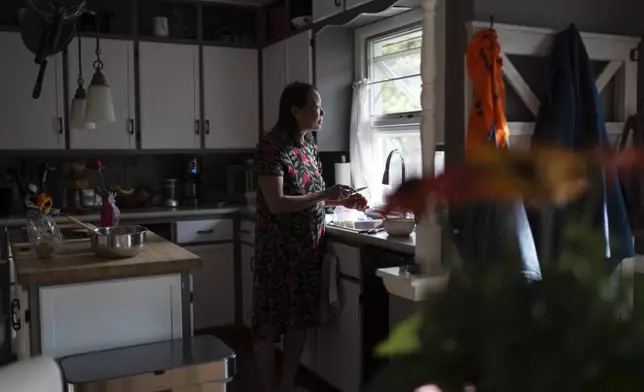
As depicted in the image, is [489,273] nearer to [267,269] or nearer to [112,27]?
[267,269]

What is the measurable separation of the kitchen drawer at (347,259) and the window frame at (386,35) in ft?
2.89

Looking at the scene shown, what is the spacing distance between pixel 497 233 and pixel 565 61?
193 centimetres

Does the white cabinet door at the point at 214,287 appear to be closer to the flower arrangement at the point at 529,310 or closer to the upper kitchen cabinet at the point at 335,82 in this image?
the upper kitchen cabinet at the point at 335,82

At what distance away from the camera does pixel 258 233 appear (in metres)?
3.06

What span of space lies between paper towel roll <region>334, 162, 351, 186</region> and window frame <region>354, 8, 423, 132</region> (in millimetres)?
283

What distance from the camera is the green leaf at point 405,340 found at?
1.45 feet

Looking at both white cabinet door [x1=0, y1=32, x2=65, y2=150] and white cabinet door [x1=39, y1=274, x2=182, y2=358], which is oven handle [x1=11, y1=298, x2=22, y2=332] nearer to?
white cabinet door [x1=39, y1=274, x2=182, y2=358]

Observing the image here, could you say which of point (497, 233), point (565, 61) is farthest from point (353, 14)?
point (497, 233)

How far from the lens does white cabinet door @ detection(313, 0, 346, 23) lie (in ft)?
12.1

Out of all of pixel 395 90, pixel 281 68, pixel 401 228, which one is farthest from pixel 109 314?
pixel 281 68

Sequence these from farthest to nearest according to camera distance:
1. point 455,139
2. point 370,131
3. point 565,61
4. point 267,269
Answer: point 370,131, point 267,269, point 455,139, point 565,61

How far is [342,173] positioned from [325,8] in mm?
941

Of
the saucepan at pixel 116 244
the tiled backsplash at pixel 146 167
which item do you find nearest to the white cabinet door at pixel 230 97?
the tiled backsplash at pixel 146 167

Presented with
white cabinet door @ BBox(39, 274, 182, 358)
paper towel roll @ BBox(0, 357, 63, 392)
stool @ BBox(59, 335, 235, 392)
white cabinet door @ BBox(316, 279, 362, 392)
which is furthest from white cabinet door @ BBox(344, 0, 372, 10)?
paper towel roll @ BBox(0, 357, 63, 392)
